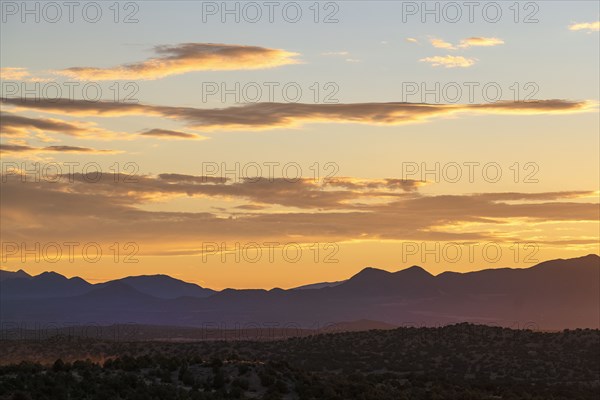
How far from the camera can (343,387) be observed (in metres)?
50.1

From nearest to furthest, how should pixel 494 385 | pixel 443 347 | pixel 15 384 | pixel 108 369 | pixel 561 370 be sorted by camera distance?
pixel 15 384 → pixel 108 369 → pixel 494 385 → pixel 561 370 → pixel 443 347

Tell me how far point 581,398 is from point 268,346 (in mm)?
40870

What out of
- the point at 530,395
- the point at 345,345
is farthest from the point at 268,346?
the point at 530,395

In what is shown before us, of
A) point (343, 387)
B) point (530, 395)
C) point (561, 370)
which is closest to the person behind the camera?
point (343, 387)

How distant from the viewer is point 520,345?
9669 cm

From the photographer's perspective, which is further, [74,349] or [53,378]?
[74,349]

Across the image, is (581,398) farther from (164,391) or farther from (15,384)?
(15,384)

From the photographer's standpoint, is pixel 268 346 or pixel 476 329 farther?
pixel 476 329

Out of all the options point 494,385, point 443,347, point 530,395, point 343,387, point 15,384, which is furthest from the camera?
point 443,347

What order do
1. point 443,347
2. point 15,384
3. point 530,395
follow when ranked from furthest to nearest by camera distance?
point 443,347, point 530,395, point 15,384

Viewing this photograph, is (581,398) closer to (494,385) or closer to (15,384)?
(494,385)

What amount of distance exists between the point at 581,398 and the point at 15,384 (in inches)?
1439

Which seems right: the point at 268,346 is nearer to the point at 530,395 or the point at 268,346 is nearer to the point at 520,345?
the point at 520,345

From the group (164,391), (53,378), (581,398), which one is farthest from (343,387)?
(581,398)
